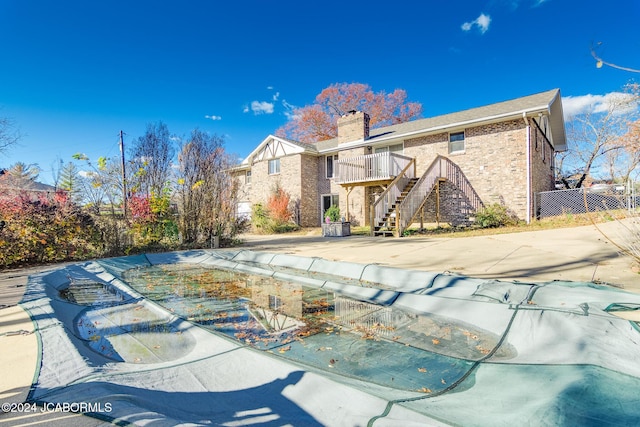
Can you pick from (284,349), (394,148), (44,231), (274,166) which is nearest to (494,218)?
(394,148)

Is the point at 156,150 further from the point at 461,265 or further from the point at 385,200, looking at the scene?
the point at 461,265

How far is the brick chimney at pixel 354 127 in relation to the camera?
16.6 metres

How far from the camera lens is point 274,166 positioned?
20141mm

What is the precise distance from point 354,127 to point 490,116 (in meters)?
6.84

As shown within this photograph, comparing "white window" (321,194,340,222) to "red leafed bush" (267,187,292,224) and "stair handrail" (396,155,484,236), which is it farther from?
"stair handrail" (396,155,484,236)

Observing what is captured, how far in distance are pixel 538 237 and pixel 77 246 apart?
1264 cm

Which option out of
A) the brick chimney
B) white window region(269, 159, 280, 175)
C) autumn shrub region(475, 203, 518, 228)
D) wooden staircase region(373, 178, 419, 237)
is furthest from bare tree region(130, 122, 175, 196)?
autumn shrub region(475, 203, 518, 228)

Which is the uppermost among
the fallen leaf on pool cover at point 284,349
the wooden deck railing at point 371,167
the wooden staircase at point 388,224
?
the wooden deck railing at point 371,167

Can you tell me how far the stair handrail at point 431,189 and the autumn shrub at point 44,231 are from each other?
961cm

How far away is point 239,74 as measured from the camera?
19672 millimetres

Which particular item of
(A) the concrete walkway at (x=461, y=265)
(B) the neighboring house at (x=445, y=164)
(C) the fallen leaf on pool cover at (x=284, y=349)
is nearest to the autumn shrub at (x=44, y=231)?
(A) the concrete walkway at (x=461, y=265)

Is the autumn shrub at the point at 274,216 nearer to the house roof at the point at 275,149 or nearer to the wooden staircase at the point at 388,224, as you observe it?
the house roof at the point at 275,149

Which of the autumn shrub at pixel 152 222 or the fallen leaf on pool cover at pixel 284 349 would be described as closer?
the fallen leaf on pool cover at pixel 284 349

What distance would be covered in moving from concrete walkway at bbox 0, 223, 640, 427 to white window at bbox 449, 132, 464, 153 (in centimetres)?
592
